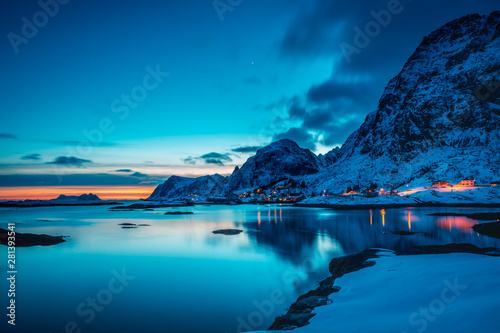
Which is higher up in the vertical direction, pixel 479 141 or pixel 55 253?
pixel 479 141

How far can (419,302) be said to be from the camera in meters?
10.2

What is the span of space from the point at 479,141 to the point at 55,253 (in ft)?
656

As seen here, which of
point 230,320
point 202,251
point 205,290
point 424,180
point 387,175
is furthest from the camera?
point 387,175

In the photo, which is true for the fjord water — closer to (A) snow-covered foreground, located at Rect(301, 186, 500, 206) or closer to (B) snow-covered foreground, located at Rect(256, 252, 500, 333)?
(B) snow-covered foreground, located at Rect(256, 252, 500, 333)

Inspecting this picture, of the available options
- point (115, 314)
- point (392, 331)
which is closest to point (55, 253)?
point (115, 314)

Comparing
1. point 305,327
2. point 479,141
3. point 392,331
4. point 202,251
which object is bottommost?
point 202,251

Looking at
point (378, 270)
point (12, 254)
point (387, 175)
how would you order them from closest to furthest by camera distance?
1. point (378, 270)
2. point (12, 254)
3. point (387, 175)

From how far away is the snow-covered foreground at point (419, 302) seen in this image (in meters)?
7.77

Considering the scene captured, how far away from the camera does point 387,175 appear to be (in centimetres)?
18812

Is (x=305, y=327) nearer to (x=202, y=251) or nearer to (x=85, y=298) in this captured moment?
(x=85, y=298)

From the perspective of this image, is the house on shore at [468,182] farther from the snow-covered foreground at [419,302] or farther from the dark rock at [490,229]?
the snow-covered foreground at [419,302]

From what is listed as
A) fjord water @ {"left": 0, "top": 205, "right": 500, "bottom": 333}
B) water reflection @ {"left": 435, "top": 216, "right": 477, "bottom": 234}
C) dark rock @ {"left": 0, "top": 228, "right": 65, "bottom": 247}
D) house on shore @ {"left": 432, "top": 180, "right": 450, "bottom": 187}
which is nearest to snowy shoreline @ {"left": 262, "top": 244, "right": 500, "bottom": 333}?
fjord water @ {"left": 0, "top": 205, "right": 500, "bottom": 333}

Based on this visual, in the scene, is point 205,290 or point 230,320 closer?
point 230,320

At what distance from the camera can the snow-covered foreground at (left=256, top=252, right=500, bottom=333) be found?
7770 mm
